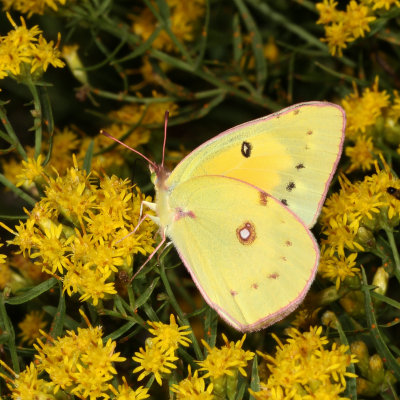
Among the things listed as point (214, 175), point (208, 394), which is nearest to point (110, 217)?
point (214, 175)

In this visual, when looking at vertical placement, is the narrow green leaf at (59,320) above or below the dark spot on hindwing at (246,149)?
below

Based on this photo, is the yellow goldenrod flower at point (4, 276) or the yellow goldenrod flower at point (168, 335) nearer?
the yellow goldenrod flower at point (168, 335)

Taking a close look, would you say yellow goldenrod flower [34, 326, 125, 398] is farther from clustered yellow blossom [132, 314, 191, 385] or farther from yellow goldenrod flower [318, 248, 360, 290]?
yellow goldenrod flower [318, 248, 360, 290]

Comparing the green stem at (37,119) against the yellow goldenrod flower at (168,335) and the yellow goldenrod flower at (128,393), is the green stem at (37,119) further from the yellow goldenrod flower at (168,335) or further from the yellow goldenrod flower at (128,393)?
the yellow goldenrod flower at (128,393)

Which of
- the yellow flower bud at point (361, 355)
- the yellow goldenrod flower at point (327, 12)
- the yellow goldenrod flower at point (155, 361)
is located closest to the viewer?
the yellow goldenrod flower at point (155, 361)

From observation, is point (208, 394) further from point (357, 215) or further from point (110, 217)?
point (357, 215)

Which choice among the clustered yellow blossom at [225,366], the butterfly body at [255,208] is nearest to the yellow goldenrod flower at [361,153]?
the butterfly body at [255,208]

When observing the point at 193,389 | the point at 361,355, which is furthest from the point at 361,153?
the point at 193,389
